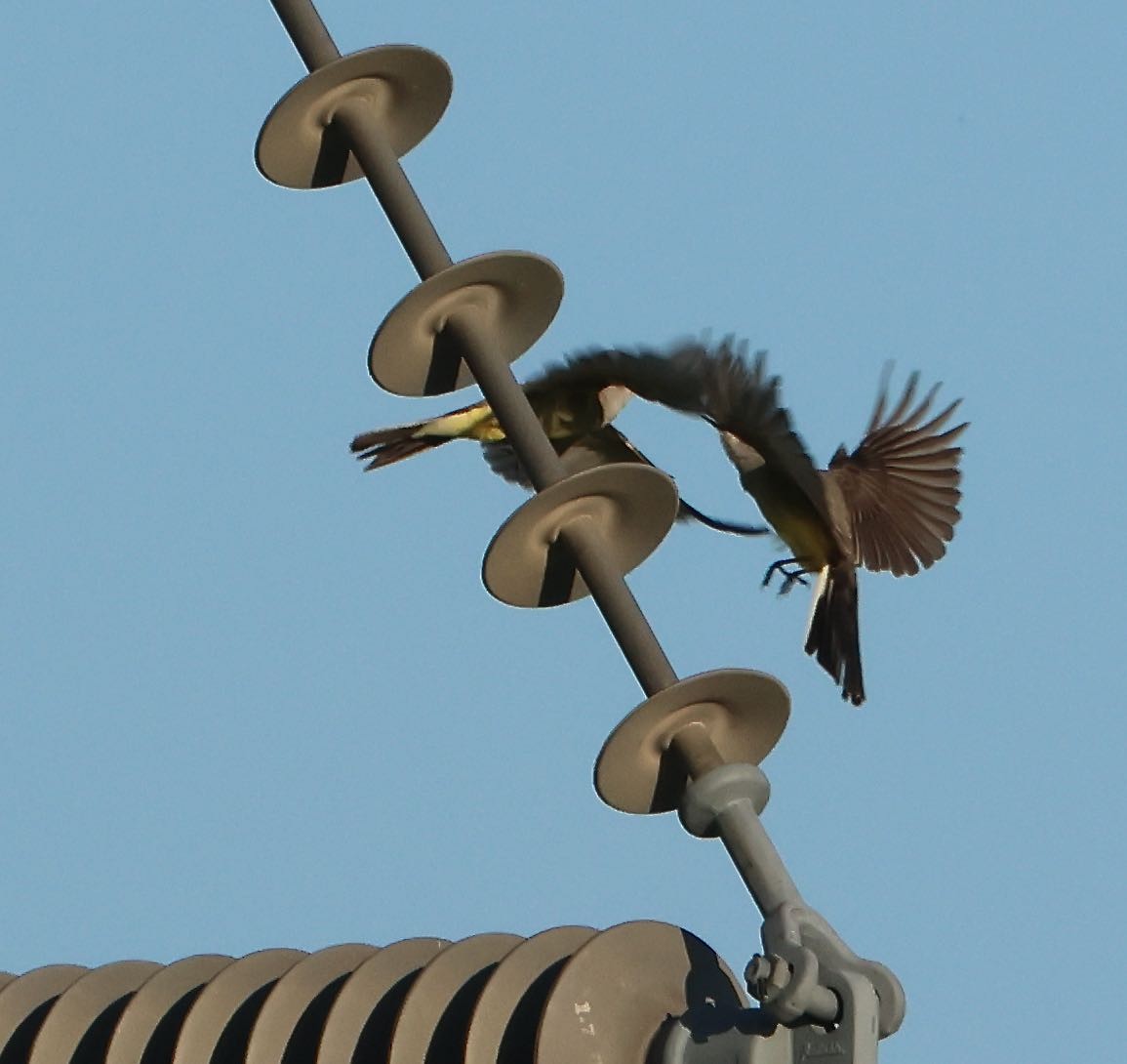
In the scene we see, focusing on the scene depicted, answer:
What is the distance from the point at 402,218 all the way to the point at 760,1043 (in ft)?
5.91

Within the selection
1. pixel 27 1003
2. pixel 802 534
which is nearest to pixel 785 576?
pixel 802 534

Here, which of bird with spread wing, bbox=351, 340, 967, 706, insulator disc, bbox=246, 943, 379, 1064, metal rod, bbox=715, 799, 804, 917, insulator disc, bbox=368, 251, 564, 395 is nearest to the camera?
metal rod, bbox=715, 799, 804, 917

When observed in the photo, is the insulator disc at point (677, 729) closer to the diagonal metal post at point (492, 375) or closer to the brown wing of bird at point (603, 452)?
the diagonal metal post at point (492, 375)

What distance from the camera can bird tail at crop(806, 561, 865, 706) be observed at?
1381cm

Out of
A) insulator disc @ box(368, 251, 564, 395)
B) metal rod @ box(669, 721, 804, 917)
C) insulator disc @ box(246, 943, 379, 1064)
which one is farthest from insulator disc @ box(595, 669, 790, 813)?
insulator disc @ box(368, 251, 564, 395)

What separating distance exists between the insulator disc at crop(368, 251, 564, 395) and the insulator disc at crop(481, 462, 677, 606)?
0.40 m

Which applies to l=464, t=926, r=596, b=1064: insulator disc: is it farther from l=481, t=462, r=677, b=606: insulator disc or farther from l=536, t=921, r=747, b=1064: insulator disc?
l=481, t=462, r=677, b=606: insulator disc

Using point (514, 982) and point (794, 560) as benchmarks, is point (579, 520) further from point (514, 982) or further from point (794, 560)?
point (794, 560)

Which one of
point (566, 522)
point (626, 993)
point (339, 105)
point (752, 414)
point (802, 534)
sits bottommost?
point (626, 993)

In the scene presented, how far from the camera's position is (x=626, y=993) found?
4.04 meters

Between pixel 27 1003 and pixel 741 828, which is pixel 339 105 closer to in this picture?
pixel 741 828

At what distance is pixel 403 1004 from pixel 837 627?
10.0 metres

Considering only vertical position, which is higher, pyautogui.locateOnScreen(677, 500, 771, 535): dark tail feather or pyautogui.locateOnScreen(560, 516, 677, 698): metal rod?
pyautogui.locateOnScreen(677, 500, 771, 535): dark tail feather

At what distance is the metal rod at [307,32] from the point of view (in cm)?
484
